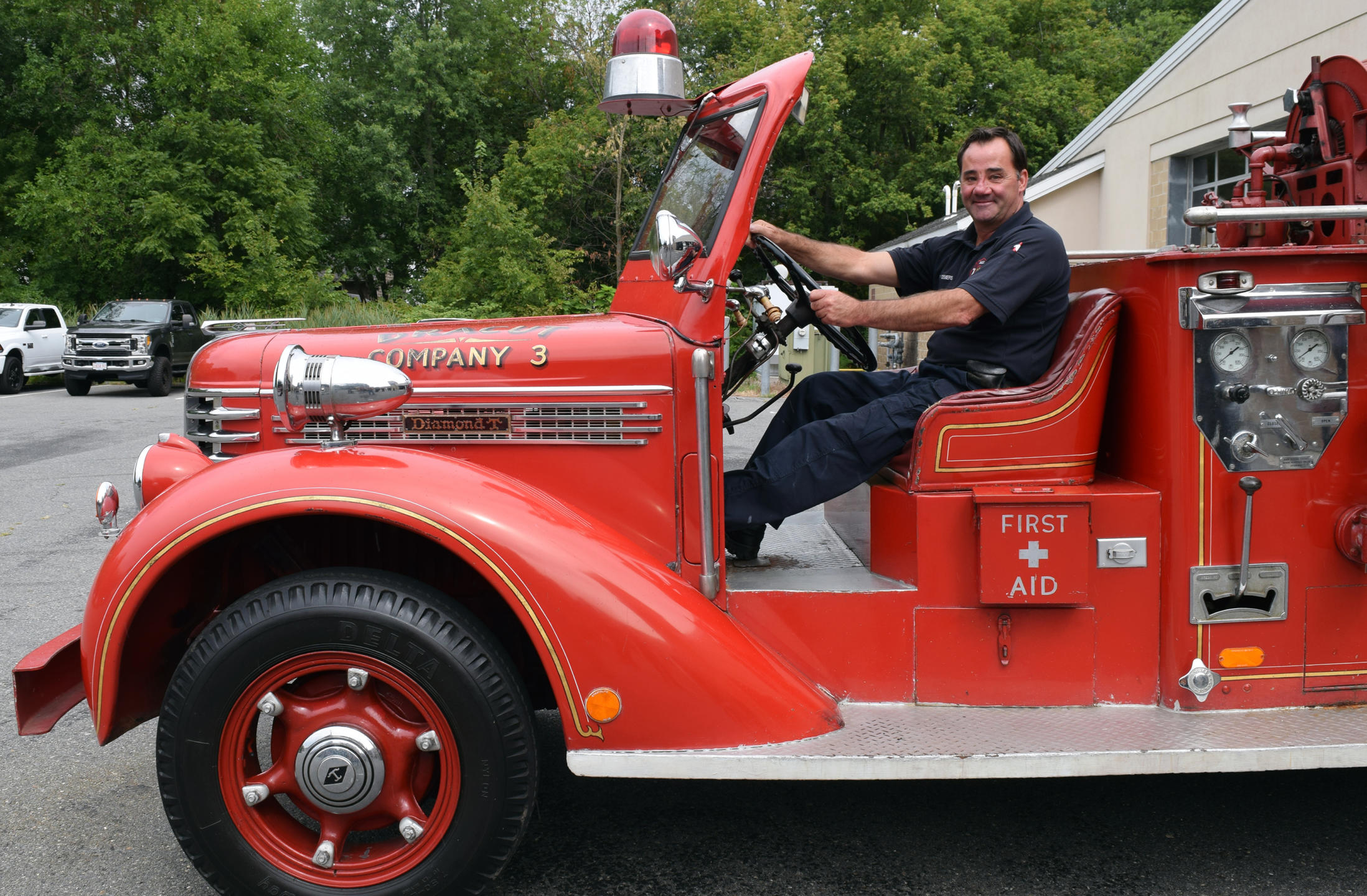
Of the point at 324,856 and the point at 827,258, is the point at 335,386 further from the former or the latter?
the point at 827,258

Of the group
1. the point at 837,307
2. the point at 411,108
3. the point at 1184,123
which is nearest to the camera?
the point at 837,307

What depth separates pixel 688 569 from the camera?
281 cm

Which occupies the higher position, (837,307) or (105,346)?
(105,346)

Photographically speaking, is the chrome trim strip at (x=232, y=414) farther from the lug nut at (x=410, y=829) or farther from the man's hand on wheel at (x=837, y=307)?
the man's hand on wheel at (x=837, y=307)

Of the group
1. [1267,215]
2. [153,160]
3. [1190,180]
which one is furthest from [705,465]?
[153,160]

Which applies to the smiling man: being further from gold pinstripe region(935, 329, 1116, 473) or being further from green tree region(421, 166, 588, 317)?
green tree region(421, 166, 588, 317)

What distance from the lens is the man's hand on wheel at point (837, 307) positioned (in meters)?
2.92

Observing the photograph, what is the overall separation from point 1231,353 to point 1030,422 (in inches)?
20.9

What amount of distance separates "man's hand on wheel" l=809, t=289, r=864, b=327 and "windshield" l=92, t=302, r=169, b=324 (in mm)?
19710

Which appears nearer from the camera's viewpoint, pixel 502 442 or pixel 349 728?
pixel 349 728

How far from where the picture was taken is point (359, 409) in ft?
8.48

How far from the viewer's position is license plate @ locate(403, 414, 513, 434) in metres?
2.85

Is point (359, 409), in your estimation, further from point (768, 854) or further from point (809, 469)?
point (768, 854)

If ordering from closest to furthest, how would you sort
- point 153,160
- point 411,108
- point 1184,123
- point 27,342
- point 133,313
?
point 1184,123, point 27,342, point 133,313, point 153,160, point 411,108
